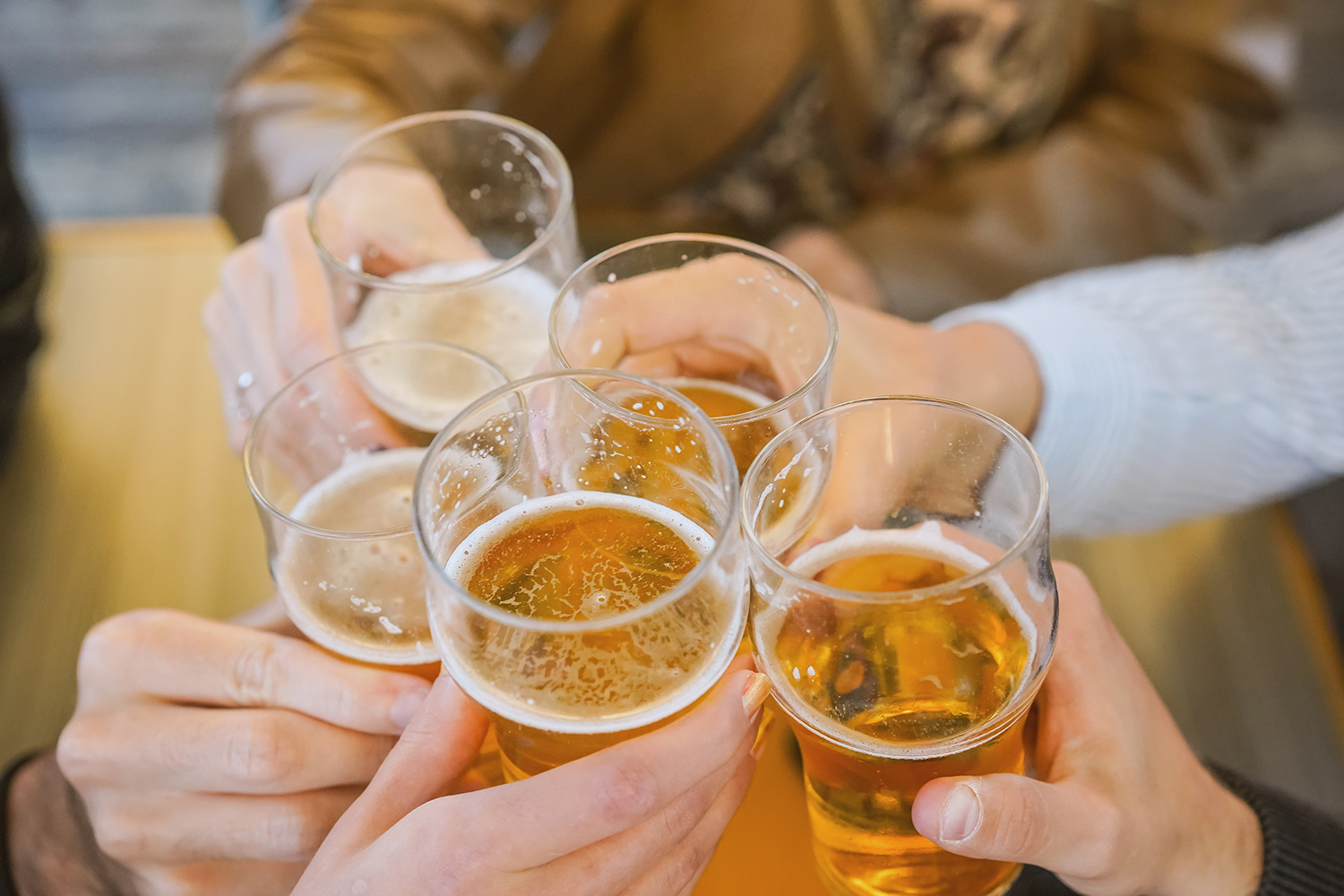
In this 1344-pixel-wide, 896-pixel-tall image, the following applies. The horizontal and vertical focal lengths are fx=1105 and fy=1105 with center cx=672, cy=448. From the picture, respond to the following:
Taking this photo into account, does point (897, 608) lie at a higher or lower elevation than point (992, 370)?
higher

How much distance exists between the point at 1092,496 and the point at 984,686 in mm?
666

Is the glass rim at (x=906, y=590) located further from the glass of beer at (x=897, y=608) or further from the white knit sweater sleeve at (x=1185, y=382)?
the white knit sweater sleeve at (x=1185, y=382)

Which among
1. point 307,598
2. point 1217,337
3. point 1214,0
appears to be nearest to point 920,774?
point 307,598

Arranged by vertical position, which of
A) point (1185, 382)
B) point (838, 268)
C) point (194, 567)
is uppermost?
point (1185, 382)

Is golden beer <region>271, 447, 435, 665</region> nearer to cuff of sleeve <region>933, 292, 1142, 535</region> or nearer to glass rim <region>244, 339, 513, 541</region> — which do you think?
glass rim <region>244, 339, 513, 541</region>

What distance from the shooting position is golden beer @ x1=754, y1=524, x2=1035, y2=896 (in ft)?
1.88

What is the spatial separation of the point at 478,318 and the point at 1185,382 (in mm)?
791

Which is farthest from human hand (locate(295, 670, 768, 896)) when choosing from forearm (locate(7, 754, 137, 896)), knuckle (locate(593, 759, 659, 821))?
forearm (locate(7, 754, 137, 896))

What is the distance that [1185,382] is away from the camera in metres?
1.19

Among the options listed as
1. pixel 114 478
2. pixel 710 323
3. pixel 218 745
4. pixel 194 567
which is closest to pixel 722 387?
pixel 710 323

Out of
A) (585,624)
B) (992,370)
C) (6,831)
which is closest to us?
(585,624)

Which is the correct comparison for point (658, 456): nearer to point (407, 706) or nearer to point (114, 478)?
point (407, 706)

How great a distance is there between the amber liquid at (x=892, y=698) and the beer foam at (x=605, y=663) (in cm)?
5

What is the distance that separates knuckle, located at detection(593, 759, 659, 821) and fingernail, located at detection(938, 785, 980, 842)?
168 millimetres
